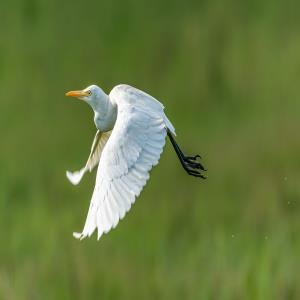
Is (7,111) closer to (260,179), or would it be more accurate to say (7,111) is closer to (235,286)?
(260,179)

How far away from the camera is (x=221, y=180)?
359 inches

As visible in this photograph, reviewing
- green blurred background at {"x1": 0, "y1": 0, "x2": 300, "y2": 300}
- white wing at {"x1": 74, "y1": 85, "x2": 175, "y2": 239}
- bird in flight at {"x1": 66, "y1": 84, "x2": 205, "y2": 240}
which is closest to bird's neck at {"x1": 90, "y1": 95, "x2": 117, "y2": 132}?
bird in flight at {"x1": 66, "y1": 84, "x2": 205, "y2": 240}

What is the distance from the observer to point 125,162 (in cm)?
501

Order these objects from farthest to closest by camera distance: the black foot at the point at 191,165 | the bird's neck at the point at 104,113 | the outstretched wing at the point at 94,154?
the outstretched wing at the point at 94,154 → the black foot at the point at 191,165 → the bird's neck at the point at 104,113

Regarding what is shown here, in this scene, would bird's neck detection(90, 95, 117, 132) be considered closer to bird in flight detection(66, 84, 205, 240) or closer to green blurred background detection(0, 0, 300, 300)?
bird in flight detection(66, 84, 205, 240)

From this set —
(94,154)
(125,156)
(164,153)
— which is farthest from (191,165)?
(164,153)

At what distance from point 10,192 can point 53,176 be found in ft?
1.50

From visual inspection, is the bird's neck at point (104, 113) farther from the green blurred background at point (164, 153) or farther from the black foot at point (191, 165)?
the green blurred background at point (164, 153)

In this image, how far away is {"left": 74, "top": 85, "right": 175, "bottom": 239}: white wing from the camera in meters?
4.87

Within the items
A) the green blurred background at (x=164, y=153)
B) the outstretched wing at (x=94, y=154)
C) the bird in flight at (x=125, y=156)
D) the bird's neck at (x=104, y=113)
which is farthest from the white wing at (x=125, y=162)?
the green blurred background at (x=164, y=153)

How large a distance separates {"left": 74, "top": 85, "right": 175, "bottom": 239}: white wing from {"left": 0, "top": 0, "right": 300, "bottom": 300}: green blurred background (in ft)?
7.52

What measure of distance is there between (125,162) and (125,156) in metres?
0.03

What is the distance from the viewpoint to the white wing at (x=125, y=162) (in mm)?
4871

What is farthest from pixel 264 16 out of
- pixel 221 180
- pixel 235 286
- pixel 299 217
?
pixel 235 286
